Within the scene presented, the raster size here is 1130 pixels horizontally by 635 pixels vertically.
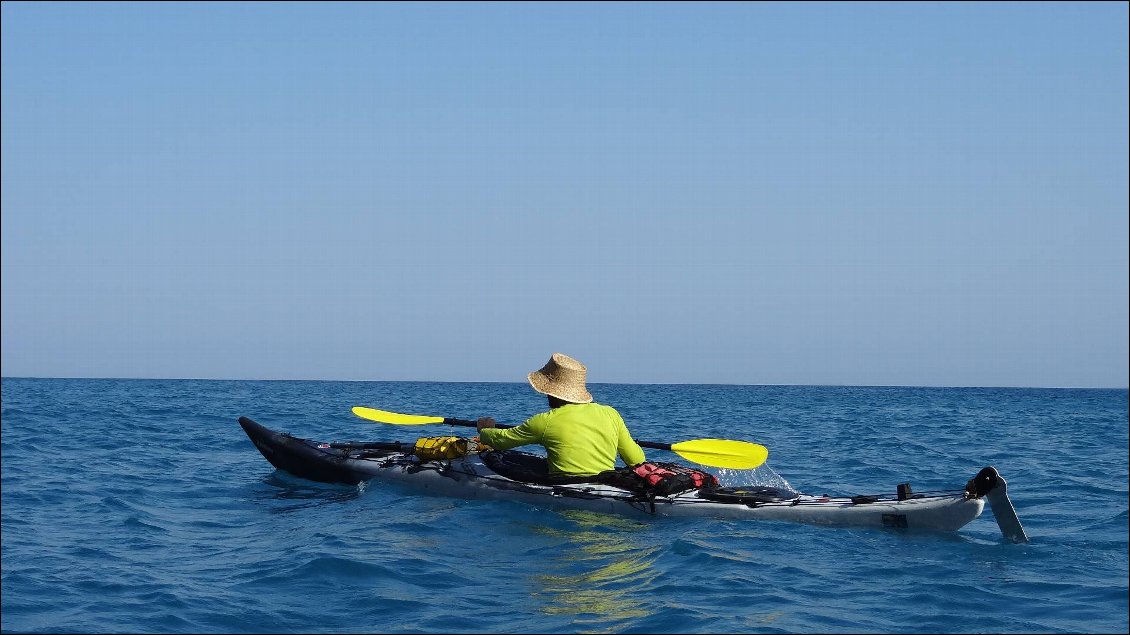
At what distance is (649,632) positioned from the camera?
6.15m

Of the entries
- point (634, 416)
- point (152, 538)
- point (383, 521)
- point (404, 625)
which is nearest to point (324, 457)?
point (383, 521)

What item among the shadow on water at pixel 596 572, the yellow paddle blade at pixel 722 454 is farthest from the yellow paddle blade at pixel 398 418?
the shadow on water at pixel 596 572

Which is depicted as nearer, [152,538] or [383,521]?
[152,538]

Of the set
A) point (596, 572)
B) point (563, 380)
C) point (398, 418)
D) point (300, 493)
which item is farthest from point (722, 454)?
point (300, 493)

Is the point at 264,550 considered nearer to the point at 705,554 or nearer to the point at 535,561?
the point at 535,561

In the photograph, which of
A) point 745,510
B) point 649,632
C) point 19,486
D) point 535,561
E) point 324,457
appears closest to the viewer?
point 649,632

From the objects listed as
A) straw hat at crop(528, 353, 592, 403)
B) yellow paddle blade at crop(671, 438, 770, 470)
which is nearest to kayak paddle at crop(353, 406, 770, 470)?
yellow paddle blade at crop(671, 438, 770, 470)

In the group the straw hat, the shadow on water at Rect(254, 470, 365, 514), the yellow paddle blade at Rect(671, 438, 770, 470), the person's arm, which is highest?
the straw hat

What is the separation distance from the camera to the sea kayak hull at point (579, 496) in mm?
9172

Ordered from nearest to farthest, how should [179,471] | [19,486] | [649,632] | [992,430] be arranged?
[649,632]
[19,486]
[179,471]
[992,430]

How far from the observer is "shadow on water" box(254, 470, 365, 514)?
37.2 ft

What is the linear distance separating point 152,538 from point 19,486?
399 cm

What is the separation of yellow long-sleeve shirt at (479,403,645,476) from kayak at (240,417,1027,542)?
194 mm

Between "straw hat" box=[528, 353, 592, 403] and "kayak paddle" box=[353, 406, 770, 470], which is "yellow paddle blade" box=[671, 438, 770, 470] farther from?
"straw hat" box=[528, 353, 592, 403]
